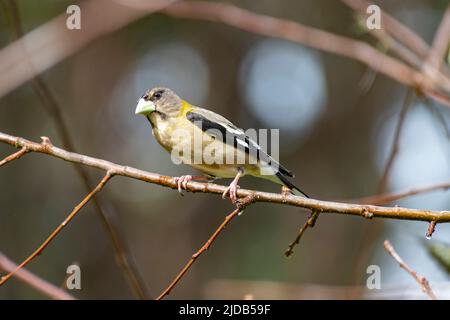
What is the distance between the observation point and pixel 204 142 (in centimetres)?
414

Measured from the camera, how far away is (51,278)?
10.1 meters

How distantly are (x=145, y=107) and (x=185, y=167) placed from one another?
249 inches

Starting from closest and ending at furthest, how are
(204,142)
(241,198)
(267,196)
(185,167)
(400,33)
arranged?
(267,196) → (241,198) → (204,142) → (400,33) → (185,167)

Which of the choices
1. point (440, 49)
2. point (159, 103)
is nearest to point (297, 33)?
point (440, 49)

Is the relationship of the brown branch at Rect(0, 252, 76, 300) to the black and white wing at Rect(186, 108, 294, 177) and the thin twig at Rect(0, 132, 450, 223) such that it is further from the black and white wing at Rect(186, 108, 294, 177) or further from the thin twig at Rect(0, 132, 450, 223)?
the black and white wing at Rect(186, 108, 294, 177)

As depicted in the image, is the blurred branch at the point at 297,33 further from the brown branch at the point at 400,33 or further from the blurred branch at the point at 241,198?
the blurred branch at the point at 241,198

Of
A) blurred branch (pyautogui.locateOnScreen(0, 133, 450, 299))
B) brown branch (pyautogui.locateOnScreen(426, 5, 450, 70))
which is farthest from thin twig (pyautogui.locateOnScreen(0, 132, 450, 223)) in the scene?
brown branch (pyautogui.locateOnScreen(426, 5, 450, 70))

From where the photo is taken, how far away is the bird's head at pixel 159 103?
4230 mm

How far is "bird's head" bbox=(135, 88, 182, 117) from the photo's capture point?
4230 mm

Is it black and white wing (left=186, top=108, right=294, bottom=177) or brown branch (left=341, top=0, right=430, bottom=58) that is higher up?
brown branch (left=341, top=0, right=430, bottom=58)

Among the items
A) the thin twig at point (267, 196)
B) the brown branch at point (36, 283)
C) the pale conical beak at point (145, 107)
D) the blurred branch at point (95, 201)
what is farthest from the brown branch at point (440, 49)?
the brown branch at point (36, 283)

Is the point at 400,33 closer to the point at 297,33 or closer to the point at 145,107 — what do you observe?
the point at 297,33

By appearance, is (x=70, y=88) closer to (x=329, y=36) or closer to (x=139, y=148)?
(x=139, y=148)

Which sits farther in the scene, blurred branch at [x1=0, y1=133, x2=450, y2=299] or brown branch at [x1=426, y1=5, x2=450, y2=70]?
brown branch at [x1=426, y1=5, x2=450, y2=70]
